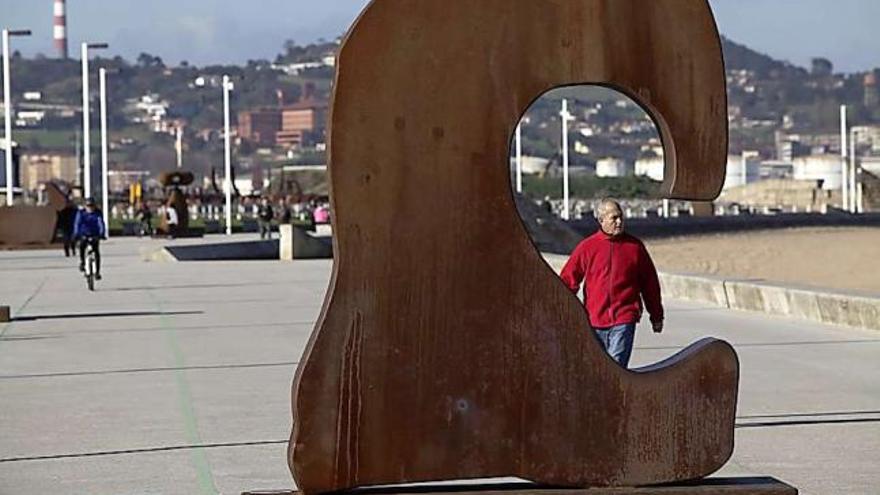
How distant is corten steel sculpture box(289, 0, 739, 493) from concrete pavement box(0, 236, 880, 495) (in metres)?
1.98

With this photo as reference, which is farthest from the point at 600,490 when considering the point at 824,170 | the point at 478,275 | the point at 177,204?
the point at 824,170

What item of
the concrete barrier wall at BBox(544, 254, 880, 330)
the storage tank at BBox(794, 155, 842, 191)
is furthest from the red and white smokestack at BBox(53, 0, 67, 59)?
the concrete barrier wall at BBox(544, 254, 880, 330)

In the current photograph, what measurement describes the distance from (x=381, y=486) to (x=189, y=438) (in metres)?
4.10

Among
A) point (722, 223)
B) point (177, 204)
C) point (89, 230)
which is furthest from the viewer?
point (722, 223)

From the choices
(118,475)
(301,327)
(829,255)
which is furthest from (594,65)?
(829,255)

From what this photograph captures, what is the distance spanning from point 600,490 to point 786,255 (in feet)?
A: 191

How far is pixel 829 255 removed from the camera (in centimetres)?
6359

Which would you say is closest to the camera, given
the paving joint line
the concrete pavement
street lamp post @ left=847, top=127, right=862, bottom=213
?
the paving joint line

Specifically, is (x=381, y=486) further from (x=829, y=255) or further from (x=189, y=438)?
(x=829, y=255)

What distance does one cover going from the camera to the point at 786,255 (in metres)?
66.1

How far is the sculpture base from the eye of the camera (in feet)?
28.7

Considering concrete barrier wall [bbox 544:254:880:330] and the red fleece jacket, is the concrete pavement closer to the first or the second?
concrete barrier wall [bbox 544:254:880:330]

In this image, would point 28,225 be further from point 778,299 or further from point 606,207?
point 606,207

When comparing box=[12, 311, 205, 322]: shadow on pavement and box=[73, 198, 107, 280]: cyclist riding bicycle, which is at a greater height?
box=[73, 198, 107, 280]: cyclist riding bicycle
